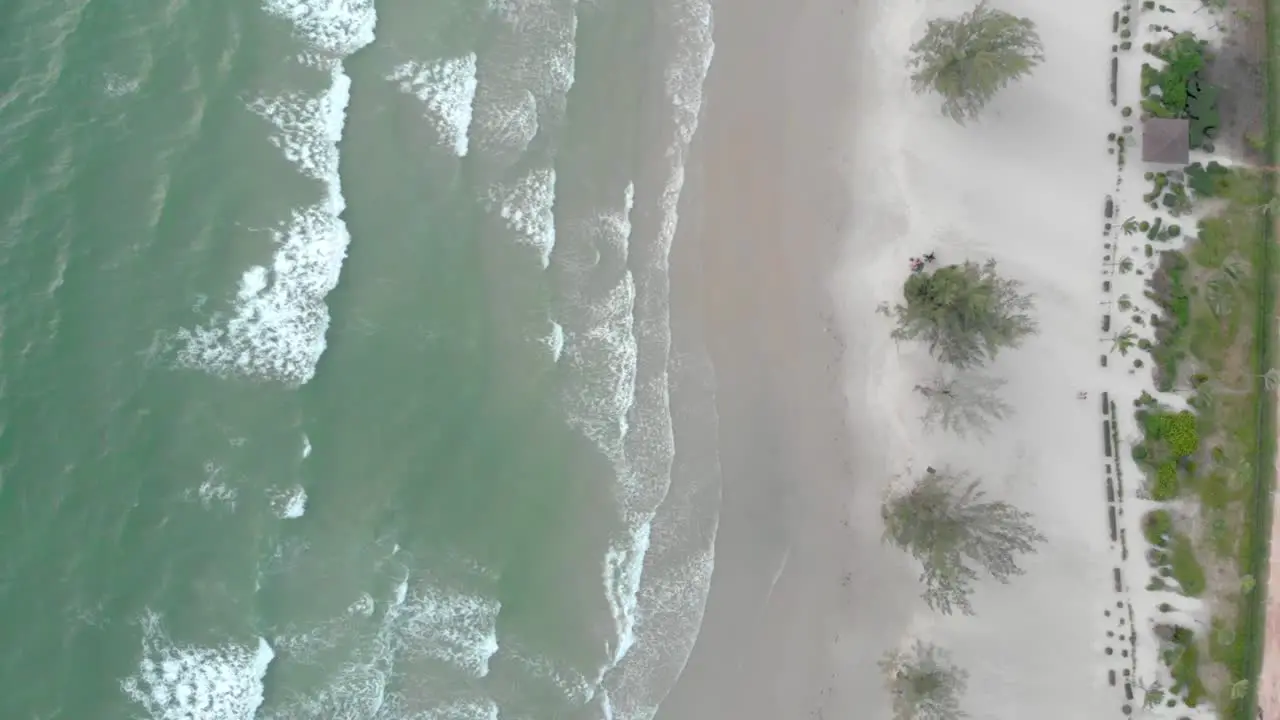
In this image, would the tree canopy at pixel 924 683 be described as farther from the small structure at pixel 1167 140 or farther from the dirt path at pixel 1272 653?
the small structure at pixel 1167 140

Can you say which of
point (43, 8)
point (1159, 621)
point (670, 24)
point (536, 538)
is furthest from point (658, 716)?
point (43, 8)

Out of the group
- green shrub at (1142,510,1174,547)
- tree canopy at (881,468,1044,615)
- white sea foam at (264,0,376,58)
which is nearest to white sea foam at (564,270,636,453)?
tree canopy at (881,468,1044,615)

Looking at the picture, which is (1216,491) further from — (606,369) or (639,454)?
(606,369)

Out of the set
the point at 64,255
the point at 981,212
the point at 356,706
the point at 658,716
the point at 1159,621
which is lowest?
the point at 356,706

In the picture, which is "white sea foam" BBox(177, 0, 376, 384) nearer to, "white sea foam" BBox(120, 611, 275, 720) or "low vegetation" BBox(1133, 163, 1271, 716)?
"white sea foam" BBox(120, 611, 275, 720)

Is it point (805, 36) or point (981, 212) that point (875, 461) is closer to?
point (981, 212)

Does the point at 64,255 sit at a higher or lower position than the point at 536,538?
higher

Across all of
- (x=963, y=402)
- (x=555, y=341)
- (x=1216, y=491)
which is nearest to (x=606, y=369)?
(x=555, y=341)
